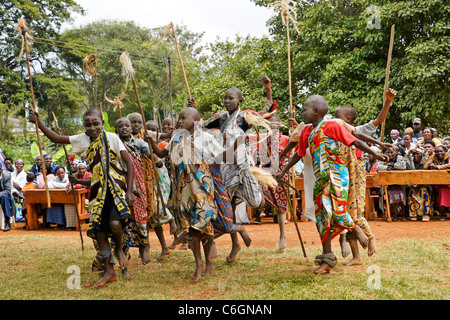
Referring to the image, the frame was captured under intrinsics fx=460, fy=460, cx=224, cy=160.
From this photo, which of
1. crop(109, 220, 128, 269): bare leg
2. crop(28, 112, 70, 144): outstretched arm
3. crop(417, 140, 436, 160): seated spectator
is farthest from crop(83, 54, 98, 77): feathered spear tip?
crop(417, 140, 436, 160): seated spectator

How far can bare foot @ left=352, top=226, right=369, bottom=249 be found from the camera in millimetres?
5387

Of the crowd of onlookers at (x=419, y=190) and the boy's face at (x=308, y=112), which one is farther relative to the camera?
the crowd of onlookers at (x=419, y=190)

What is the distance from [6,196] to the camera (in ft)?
40.3

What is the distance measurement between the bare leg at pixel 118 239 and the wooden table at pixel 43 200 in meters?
6.08

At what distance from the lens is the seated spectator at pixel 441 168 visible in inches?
414

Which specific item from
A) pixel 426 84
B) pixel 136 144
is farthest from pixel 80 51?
pixel 136 144

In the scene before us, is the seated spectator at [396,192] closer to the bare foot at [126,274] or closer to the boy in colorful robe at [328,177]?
the boy in colorful robe at [328,177]

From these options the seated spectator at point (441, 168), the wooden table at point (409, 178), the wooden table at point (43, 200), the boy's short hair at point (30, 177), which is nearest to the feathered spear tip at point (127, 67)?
the wooden table at point (43, 200)

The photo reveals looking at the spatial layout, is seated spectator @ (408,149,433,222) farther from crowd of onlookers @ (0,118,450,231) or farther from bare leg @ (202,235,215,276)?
bare leg @ (202,235,215,276)

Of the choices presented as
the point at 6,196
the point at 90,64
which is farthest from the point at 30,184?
the point at 90,64

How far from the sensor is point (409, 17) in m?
14.4

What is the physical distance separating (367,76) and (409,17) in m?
2.19

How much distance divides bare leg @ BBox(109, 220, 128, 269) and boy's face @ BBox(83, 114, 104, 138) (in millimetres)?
1089

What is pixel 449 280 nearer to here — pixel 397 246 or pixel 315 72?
pixel 397 246
